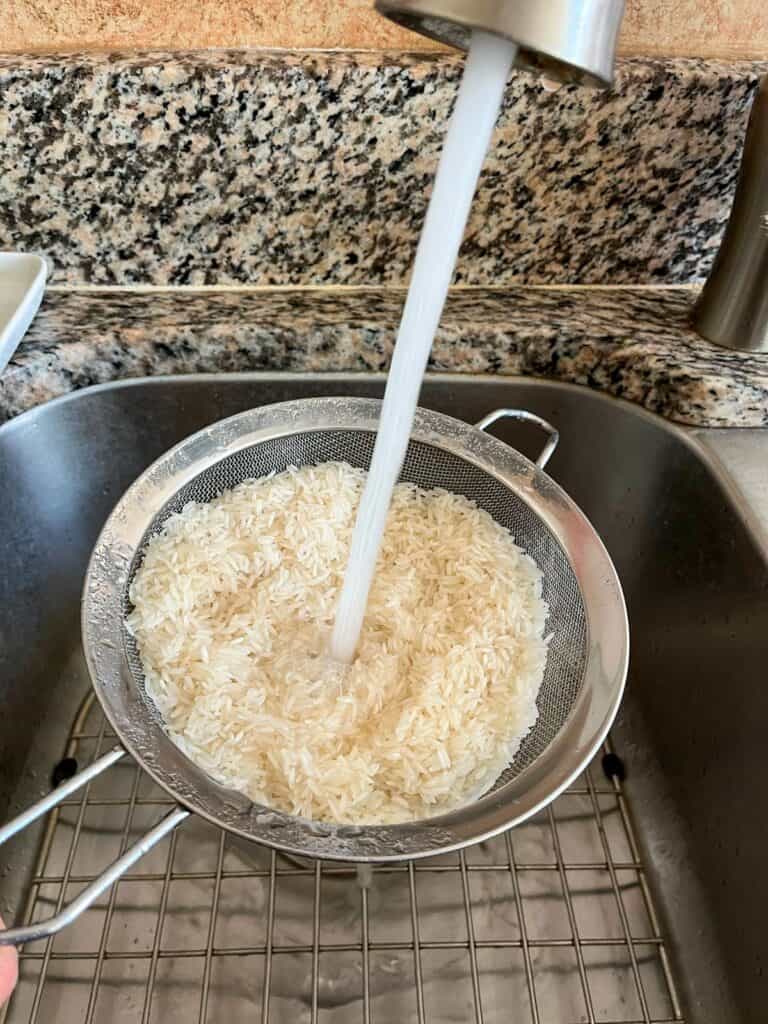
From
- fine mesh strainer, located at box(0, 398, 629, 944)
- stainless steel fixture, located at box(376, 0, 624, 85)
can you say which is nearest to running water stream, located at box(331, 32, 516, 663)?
stainless steel fixture, located at box(376, 0, 624, 85)

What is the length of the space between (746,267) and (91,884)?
2.53ft

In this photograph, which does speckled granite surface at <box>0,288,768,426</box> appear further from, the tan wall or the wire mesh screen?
the tan wall

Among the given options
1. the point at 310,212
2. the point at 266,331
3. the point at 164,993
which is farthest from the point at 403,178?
the point at 164,993

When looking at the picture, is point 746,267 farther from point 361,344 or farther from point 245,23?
point 245,23

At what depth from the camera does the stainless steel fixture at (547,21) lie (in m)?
0.39

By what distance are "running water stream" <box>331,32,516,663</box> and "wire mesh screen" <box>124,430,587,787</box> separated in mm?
181

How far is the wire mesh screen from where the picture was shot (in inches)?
25.4

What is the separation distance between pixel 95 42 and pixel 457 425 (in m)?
0.54

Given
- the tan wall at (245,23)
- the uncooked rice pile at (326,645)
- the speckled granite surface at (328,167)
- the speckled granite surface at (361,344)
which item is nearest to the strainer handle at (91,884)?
the uncooked rice pile at (326,645)

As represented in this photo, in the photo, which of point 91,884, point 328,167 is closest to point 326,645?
point 91,884

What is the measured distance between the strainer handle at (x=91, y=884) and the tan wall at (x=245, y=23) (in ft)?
2.30

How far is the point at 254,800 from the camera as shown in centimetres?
57

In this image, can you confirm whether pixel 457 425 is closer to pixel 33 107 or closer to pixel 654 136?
pixel 654 136

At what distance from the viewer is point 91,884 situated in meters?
0.45
